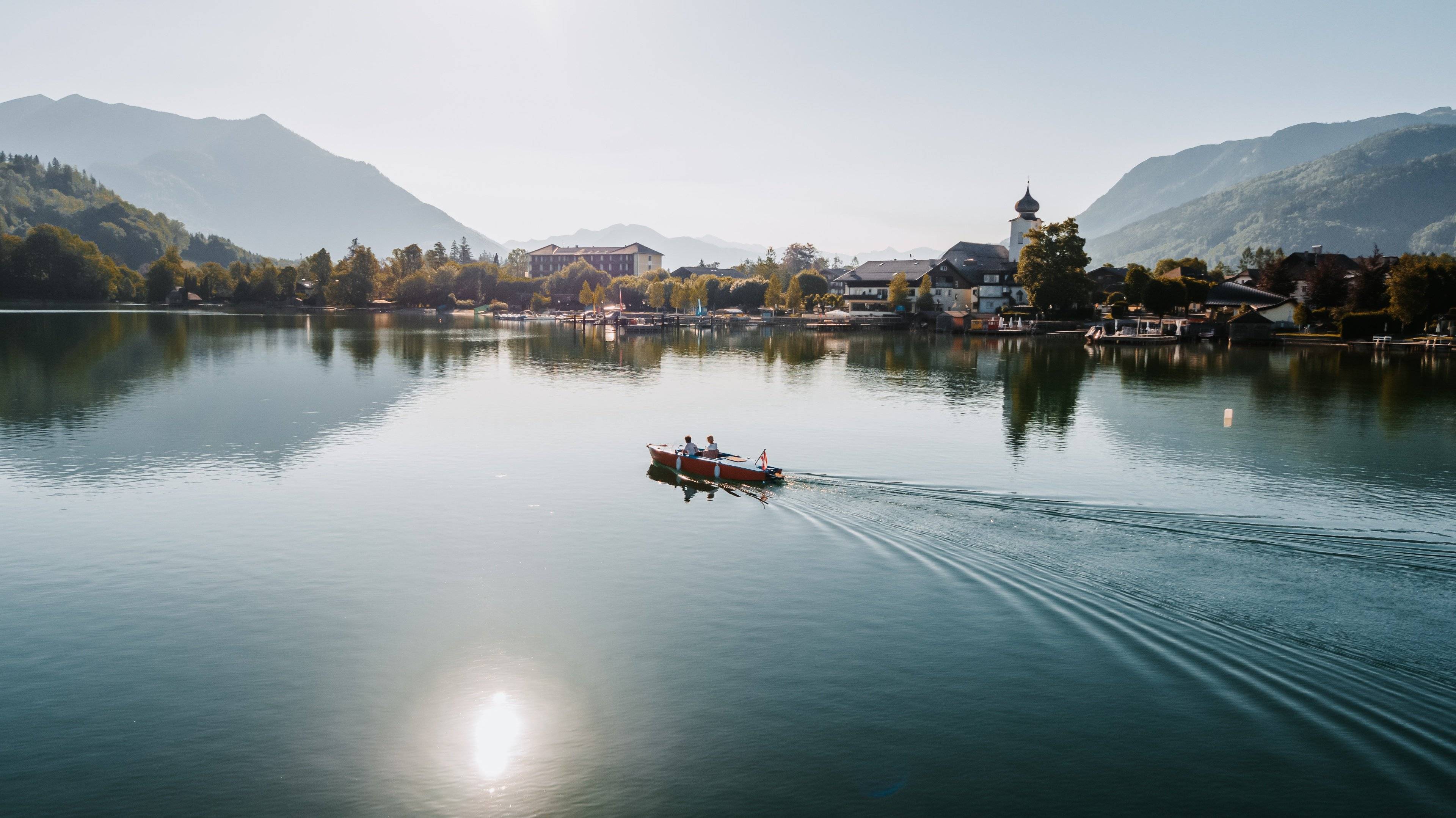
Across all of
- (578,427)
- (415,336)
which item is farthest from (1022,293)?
(578,427)

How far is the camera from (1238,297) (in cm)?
15100

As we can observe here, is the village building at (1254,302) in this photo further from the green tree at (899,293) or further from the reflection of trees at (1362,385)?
the green tree at (899,293)

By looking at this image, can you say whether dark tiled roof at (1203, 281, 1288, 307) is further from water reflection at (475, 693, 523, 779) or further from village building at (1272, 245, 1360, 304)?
water reflection at (475, 693, 523, 779)

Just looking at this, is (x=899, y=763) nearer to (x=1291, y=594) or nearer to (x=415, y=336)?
(x=1291, y=594)

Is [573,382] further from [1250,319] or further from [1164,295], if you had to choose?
[1250,319]

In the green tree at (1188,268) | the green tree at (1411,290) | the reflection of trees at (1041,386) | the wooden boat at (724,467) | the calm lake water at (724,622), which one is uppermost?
the green tree at (1188,268)

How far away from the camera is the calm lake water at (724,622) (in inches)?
610

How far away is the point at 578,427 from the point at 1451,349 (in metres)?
118

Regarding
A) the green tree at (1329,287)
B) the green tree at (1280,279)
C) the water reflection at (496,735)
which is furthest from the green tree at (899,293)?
the water reflection at (496,735)

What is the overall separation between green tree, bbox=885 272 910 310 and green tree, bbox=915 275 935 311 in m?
2.38

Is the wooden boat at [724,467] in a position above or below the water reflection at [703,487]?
above

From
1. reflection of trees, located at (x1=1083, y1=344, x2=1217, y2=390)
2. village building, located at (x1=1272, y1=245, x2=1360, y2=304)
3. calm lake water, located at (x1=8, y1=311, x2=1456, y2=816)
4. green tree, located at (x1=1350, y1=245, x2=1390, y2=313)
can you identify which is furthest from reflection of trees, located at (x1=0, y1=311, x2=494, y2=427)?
village building, located at (x1=1272, y1=245, x2=1360, y2=304)

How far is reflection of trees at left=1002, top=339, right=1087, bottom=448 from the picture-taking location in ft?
183

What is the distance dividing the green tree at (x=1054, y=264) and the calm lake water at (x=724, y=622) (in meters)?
109
